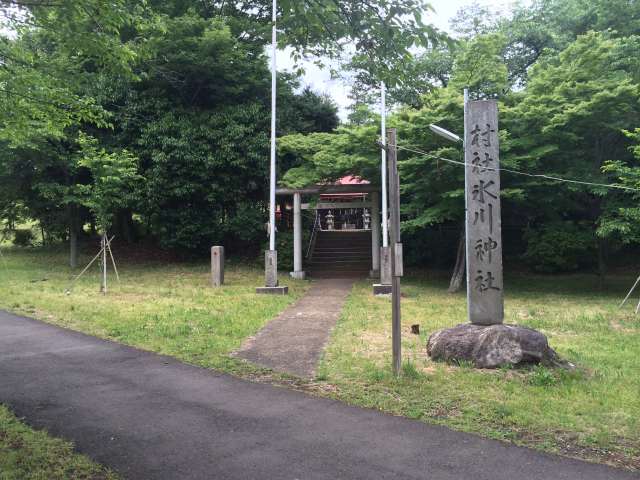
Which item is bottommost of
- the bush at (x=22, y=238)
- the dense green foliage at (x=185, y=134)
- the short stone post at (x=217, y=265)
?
the short stone post at (x=217, y=265)

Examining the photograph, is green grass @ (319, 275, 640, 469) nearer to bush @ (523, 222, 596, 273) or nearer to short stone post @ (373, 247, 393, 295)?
short stone post @ (373, 247, 393, 295)

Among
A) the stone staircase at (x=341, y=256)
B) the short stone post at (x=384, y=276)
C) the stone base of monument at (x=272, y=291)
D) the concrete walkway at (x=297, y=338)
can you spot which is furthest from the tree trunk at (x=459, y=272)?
the stone base of monument at (x=272, y=291)

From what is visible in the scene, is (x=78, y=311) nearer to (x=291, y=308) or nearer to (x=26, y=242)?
(x=291, y=308)

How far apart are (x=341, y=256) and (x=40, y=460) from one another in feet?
54.3

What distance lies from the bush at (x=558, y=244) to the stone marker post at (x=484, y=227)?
318 inches

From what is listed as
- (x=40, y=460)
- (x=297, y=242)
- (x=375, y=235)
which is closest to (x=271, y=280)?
(x=297, y=242)

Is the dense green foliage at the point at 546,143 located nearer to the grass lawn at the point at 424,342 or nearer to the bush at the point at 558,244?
the bush at the point at 558,244

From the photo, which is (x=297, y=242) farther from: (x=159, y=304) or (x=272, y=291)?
(x=159, y=304)

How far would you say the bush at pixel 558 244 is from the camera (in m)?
14.0

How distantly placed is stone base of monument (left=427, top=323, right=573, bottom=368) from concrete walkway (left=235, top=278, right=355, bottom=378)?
1.73 metres

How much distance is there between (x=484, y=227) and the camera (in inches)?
277

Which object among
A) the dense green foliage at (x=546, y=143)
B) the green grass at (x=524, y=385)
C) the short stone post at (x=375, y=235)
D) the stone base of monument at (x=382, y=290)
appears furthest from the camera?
the short stone post at (x=375, y=235)

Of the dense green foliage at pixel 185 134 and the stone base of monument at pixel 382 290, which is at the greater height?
the dense green foliage at pixel 185 134

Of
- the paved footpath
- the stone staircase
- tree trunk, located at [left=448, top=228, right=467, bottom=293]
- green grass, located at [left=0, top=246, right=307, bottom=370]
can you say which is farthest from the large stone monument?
the stone staircase
